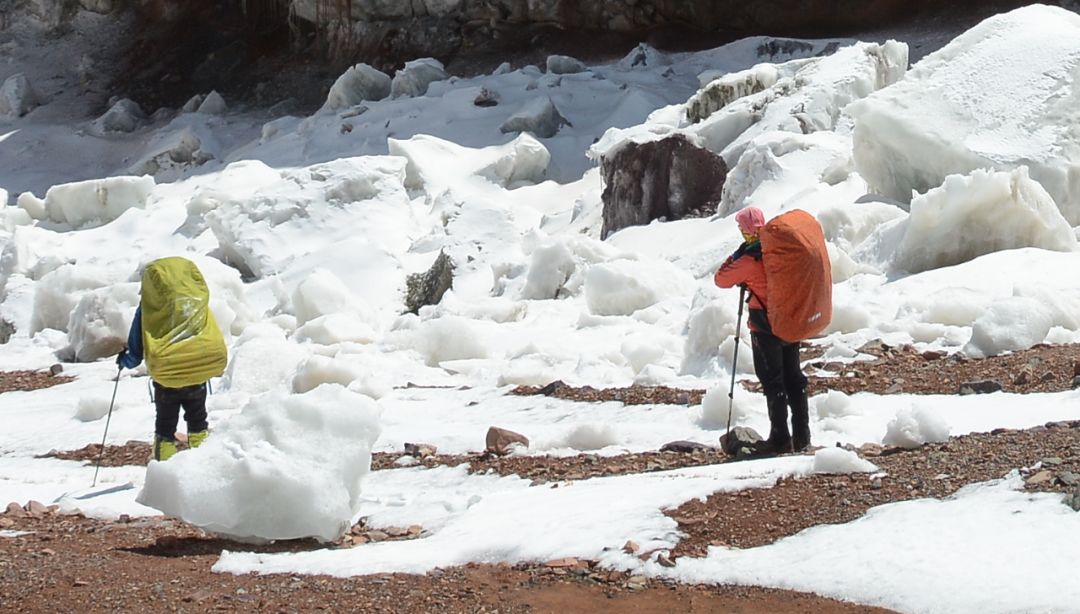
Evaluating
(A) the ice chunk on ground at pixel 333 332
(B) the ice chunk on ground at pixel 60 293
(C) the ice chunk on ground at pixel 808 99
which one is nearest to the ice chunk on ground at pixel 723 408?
(A) the ice chunk on ground at pixel 333 332

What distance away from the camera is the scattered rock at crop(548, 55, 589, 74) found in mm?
21328

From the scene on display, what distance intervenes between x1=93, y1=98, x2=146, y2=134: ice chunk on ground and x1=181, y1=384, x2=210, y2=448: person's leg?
18.8 meters

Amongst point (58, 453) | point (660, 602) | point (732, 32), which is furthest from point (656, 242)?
point (732, 32)

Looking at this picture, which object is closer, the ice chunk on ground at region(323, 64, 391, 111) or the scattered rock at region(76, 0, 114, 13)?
the ice chunk on ground at region(323, 64, 391, 111)

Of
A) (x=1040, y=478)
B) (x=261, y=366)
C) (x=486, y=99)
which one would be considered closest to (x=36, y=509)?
(x=261, y=366)

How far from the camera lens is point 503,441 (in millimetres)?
6945

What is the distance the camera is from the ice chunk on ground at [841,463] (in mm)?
5191

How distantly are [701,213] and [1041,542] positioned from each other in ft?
31.7

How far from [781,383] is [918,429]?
66cm

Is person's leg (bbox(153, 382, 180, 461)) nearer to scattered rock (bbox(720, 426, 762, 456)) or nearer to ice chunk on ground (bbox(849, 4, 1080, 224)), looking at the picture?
scattered rock (bbox(720, 426, 762, 456))

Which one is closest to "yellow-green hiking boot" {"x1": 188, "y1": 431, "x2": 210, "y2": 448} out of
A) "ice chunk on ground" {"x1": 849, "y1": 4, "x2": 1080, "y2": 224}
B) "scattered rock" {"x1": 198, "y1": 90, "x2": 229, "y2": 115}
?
"ice chunk on ground" {"x1": 849, "y1": 4, "x2": 1080, "y2": 224}

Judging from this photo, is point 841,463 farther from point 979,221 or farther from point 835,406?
point 979,221

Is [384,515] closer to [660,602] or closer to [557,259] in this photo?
[660,602]

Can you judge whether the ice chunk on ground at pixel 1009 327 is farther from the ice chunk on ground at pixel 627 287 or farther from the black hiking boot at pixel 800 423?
the ice chunk on ground at pixel 627 287
